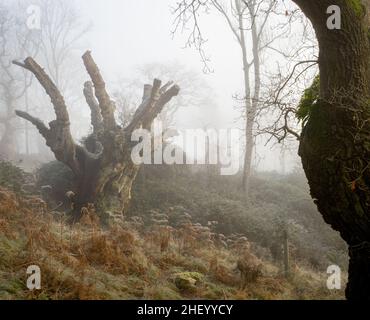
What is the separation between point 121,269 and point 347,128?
476cm

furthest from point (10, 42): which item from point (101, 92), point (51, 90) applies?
point (51, 90)

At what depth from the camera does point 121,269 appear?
705 cm

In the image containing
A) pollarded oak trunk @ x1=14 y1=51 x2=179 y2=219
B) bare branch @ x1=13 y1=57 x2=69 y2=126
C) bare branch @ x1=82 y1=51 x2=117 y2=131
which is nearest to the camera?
bare branch @ x1=13 y1=57 x2=69 y2=126

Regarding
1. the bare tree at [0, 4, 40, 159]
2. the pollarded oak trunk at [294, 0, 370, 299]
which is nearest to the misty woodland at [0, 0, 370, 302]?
the pollarded oak trunk at [294, 0, 370, 299]

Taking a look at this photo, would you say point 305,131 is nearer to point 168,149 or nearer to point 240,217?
point 240,217

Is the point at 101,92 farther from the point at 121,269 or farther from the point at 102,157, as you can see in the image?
the point at 121,269

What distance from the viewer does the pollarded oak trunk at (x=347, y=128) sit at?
4.34 meters

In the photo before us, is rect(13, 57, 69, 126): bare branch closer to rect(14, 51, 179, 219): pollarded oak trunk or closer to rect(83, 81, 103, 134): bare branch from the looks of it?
rect(14, 51, 179, 219): pollarded oak trunk

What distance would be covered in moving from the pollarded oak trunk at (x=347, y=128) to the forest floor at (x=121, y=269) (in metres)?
3.19

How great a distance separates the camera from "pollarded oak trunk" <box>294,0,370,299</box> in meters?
4.34

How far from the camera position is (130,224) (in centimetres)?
1165

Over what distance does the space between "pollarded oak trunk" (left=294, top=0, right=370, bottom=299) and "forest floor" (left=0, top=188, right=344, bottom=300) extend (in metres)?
3.19

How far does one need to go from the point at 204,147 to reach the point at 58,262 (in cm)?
1537
